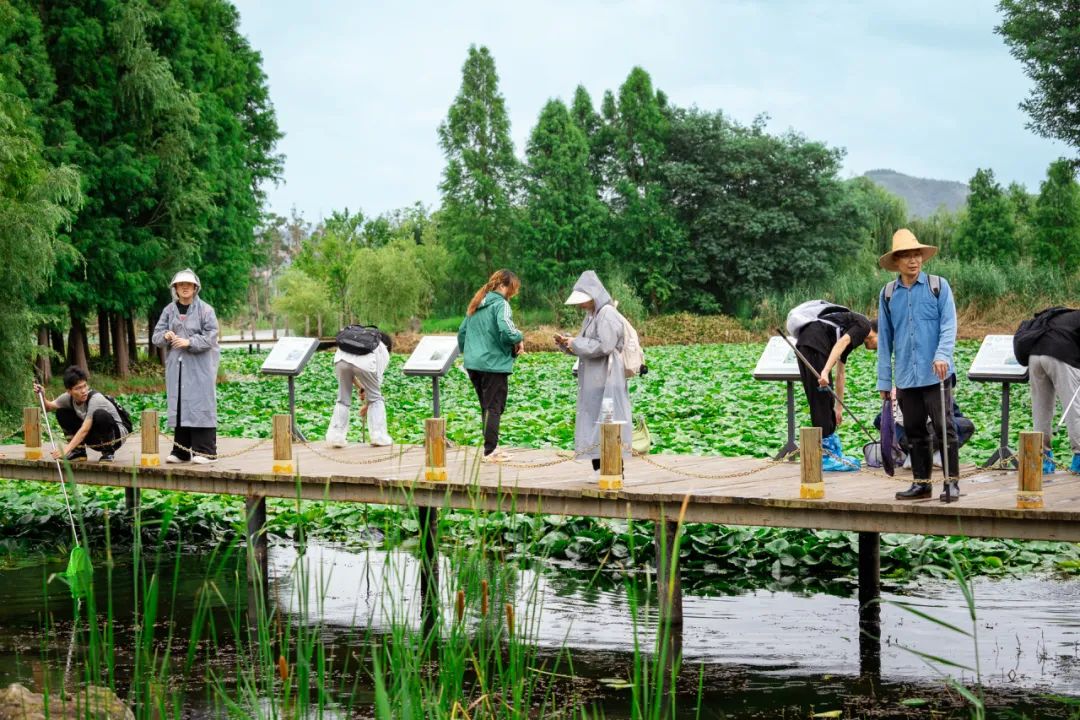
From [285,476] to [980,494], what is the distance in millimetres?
5226

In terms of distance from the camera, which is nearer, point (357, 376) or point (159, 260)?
point (357, 376)

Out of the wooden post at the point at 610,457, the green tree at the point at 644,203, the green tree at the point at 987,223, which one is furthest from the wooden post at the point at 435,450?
the green tree at the point at 987,223

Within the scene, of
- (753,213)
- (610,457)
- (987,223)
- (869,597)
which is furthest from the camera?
(987,223)

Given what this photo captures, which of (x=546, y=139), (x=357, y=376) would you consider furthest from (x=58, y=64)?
(x=546, y=139)

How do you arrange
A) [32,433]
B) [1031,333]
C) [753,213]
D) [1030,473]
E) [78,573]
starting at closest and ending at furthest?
[1030,473] → [78,573] → [1031,333] → [32,433] → [753,213]

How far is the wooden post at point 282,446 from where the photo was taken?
10125 millimetres

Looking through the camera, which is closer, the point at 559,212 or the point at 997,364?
the point at 997,364

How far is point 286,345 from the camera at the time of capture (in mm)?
13461

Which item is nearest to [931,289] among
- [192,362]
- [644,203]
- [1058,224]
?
[192,362]

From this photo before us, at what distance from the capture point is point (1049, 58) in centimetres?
2809

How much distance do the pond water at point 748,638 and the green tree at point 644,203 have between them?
41948 millimetres

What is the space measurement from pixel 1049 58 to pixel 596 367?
2273 cm

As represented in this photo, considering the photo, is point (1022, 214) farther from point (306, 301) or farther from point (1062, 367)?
point (1062, 367)

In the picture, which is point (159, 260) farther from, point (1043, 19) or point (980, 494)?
point (980, 494)
